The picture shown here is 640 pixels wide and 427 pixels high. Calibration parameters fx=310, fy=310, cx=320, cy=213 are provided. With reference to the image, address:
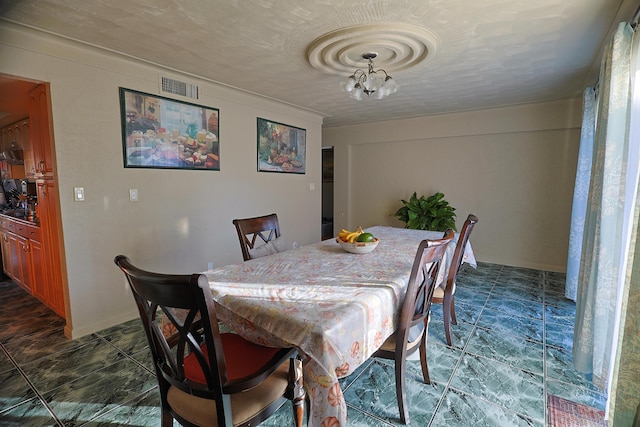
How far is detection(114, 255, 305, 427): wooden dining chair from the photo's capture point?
950 mm

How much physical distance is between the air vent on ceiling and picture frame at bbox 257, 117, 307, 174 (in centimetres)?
93

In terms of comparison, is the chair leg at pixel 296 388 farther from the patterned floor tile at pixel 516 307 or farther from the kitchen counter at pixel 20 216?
the kitchen counter at pixel 20 216

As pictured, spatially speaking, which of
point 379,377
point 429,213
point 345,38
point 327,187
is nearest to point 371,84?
point 345,38

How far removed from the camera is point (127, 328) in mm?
2656

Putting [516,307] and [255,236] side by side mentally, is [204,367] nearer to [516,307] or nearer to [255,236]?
[255,236]

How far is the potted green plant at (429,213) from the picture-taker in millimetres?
4676

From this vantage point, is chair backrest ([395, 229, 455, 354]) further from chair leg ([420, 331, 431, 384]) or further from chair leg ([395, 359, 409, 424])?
chair leg ([420, 331, 431, 384])

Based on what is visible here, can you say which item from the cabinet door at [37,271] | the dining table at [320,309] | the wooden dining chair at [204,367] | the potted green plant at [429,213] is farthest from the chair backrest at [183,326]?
the potted green plant at [429,213]

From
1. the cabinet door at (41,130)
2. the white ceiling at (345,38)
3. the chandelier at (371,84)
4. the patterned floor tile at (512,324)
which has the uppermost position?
the white ceiling at (345,38)

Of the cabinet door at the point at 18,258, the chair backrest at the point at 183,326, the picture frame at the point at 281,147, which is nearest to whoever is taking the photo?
the chair backrest at the point at 183,326

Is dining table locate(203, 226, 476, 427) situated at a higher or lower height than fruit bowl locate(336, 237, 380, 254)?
lower

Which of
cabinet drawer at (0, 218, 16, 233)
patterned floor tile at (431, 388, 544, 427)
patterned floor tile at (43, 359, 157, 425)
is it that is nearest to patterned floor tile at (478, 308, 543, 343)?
patterned floor tile at (431, 388, 544, 427)

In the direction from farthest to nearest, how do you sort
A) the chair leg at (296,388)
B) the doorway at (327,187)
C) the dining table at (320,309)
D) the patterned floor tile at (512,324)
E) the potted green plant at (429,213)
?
the doorway at (327,187), the potted green plant at (429,213), the patterned floor tile at (512,324), the chair leg at (296,388), the dining table at (320,309)

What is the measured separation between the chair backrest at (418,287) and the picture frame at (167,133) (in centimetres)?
256
